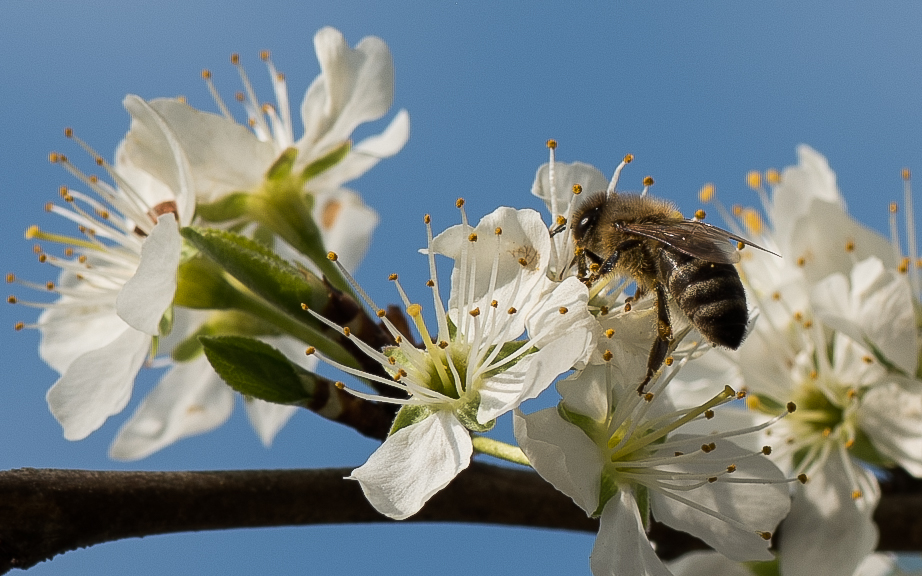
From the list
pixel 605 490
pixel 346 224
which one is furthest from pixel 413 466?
pixel 346 224

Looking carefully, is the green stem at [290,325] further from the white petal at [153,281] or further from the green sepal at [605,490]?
the green sepal at [605,490]

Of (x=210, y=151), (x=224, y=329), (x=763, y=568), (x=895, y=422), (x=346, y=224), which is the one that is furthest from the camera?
(x=346, y=224)

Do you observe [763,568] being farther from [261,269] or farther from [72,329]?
[72,329]

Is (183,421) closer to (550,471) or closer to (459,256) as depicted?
(459,256)

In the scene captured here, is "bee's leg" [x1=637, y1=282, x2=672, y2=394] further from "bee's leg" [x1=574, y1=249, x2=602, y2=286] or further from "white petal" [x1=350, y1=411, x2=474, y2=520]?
"white petal" [x1=350, y1=411, x2=474, y2=520]

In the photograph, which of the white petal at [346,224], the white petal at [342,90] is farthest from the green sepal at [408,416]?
the white petal at [346,224]

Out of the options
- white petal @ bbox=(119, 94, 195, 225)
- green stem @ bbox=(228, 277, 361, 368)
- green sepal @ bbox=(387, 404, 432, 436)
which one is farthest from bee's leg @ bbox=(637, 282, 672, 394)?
white petal @ bbox=(119, 94, 195, 225)
